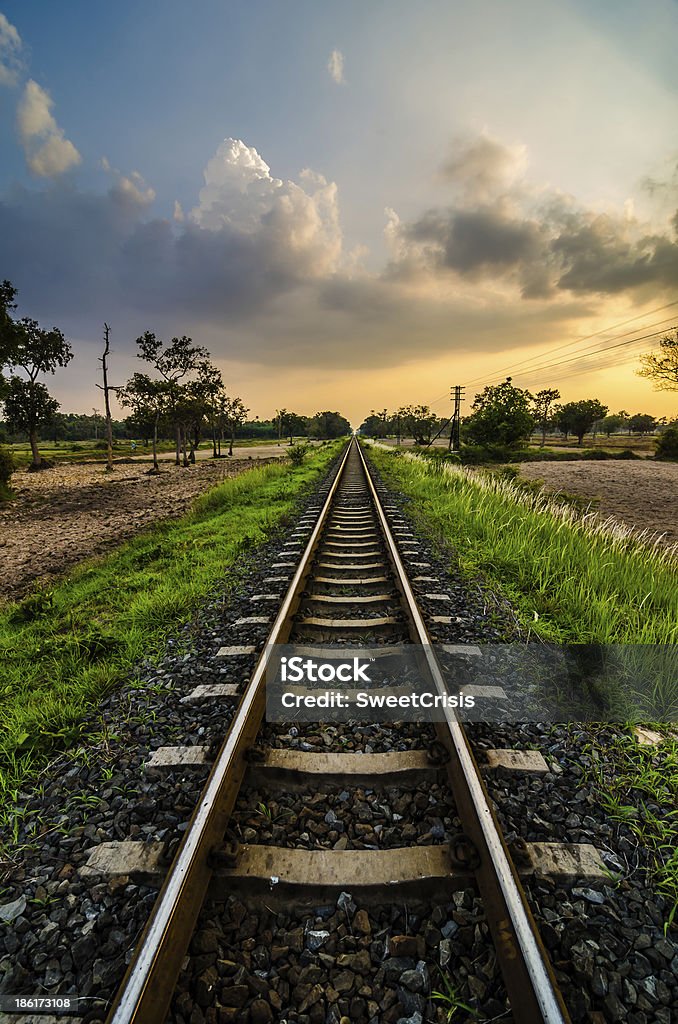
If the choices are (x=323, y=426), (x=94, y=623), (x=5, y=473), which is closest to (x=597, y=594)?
(x=94, y=623)

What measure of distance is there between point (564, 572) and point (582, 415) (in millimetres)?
86483

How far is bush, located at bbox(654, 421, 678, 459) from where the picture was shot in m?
33.8

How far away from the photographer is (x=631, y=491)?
1797 cm

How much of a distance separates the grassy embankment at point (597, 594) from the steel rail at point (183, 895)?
181cm

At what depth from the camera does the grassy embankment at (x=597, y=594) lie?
2113mm

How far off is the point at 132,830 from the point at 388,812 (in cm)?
123

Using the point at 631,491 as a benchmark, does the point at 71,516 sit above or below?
below

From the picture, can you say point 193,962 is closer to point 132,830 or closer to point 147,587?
point 132,830

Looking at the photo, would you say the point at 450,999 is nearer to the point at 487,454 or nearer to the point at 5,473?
the point at 5,473

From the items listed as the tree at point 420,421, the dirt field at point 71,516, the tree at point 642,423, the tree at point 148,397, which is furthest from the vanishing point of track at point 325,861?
the tree at point 642,423

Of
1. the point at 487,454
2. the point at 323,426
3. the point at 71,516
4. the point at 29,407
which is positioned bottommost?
the point at 71,516

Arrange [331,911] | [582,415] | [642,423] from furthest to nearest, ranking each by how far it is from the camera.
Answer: [642,423]
[582,415]
[331,911]

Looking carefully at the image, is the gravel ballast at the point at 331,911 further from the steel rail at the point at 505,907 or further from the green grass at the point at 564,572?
the green grass at the point at 564,572

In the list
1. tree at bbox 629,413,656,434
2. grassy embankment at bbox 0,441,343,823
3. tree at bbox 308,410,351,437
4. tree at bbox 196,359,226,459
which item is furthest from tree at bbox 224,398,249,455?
tree at bbox 629,413,656,434
